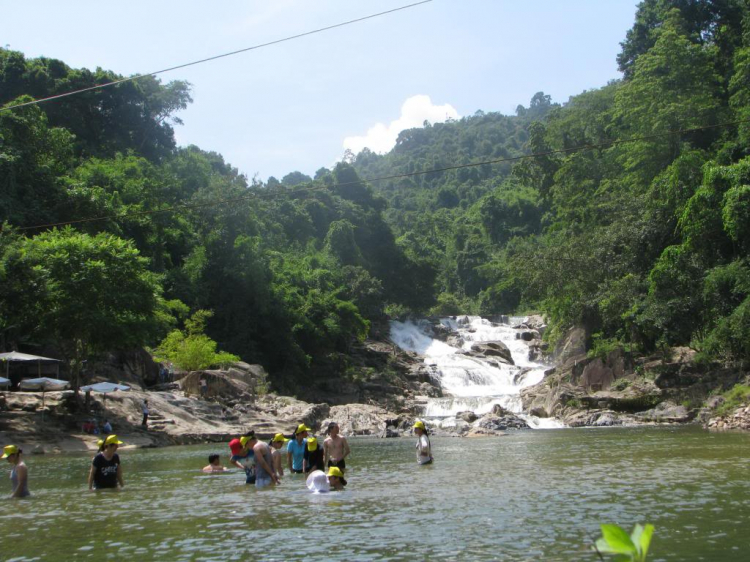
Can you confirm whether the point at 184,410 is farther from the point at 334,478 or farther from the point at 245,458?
the point at 334,478

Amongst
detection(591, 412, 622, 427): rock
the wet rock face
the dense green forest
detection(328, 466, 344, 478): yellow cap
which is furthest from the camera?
detection(591, 412, 622, 427): rock

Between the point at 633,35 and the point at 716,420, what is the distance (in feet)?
116

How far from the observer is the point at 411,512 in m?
9.80

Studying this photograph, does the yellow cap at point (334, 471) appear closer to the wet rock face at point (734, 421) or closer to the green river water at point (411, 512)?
the green river water at point (411, 512)

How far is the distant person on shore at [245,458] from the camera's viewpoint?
13.5 metres

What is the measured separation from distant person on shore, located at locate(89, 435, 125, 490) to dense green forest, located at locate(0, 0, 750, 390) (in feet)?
23.8

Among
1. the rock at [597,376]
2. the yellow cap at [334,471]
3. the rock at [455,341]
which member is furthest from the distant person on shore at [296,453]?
the rock at [455,341]

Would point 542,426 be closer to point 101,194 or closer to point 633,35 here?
point 101,194

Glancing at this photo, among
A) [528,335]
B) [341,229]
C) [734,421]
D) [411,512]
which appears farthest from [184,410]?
[341,229]

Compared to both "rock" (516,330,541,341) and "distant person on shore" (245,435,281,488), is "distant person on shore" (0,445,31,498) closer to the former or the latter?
"distant person on shore" (245,435,281,488)

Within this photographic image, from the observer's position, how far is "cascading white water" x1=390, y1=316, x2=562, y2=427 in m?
38.7

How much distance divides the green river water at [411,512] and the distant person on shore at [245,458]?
0.82 ft

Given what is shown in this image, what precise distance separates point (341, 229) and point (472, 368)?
23376mm

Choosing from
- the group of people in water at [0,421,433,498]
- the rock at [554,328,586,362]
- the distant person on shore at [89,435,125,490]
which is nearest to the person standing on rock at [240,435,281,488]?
the group of people in water at [0,421,433,498]
